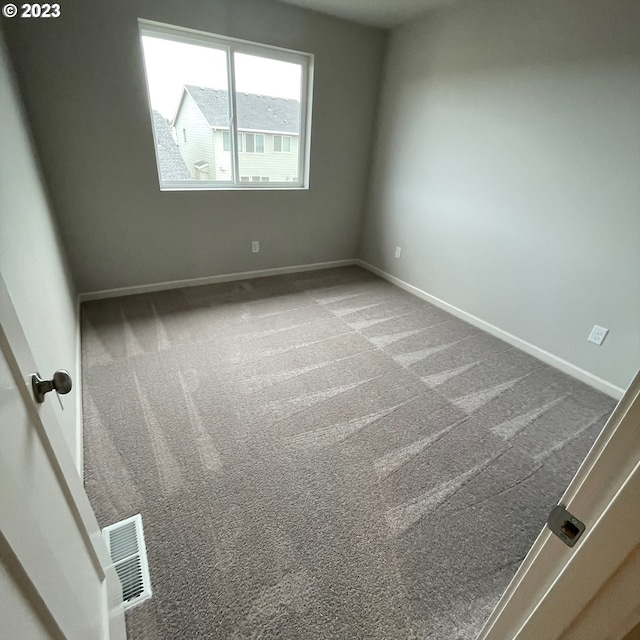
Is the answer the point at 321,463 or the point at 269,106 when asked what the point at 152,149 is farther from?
the point at 321,463

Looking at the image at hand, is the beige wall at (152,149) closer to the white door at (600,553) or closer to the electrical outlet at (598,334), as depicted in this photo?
the electrical outlet at (598,334)

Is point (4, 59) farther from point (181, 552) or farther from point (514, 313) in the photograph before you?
point (514, 313)

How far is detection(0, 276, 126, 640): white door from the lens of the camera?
452mm

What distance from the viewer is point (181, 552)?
3.89ft

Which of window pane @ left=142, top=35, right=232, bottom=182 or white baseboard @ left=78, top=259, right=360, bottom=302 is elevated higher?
window pane @ left=142, top=35, right=232, bottom=182

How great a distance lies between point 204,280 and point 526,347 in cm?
284

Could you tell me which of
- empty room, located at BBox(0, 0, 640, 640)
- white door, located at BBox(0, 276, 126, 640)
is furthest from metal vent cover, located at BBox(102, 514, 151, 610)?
white door, located at BBox(0, 276, 126, 640)

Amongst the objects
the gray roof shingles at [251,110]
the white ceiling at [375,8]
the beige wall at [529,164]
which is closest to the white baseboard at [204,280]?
the beige wall at [529,164]

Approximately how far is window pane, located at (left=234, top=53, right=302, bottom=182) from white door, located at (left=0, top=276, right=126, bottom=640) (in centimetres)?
293

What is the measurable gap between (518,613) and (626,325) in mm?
2106

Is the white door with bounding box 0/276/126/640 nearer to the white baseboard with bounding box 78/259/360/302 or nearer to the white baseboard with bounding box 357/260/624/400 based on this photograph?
the white baseboard with bounding box 78/259/360/302

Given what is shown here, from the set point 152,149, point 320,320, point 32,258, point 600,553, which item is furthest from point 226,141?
point 600,553

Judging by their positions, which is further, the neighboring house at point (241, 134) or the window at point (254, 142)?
the window at point (254, 142)

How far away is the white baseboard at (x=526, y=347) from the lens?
2.16 metres
